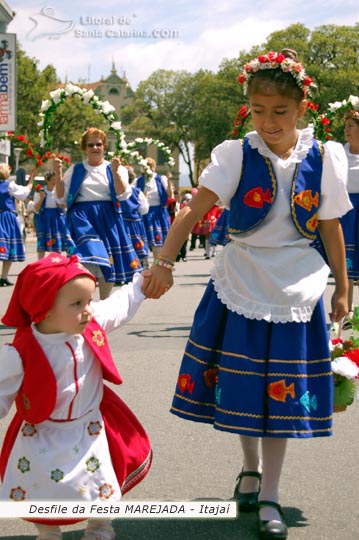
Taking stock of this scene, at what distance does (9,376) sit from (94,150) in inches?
207

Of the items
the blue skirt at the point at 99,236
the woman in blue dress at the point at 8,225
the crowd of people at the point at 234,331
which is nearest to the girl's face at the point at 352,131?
the blue skirt at the point at 99,236

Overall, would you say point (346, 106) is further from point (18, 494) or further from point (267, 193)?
Answer: point (18, 494)

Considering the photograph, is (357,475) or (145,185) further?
(145,185)

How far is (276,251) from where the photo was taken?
3561 millimetres

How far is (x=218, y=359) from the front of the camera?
365 cm

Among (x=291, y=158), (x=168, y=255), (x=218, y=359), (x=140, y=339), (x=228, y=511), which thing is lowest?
(x=140, y=339)

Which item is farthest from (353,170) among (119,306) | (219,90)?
(219,90)

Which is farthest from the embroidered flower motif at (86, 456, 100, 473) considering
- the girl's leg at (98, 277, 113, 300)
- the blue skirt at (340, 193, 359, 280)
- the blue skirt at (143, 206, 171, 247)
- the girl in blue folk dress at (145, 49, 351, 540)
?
the blue skirt at (143, 206, 171, 247)

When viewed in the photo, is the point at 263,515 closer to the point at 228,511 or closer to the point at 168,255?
the point at 228,511

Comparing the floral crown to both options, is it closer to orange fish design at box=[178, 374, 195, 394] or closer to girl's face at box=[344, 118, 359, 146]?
orange fish design at box=[178, 374, 195, 394]

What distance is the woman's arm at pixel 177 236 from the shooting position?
349 centimetres

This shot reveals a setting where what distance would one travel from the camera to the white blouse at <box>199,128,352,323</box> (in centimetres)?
351

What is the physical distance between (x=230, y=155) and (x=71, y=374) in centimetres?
104

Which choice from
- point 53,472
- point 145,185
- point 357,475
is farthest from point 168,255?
point 145,185
